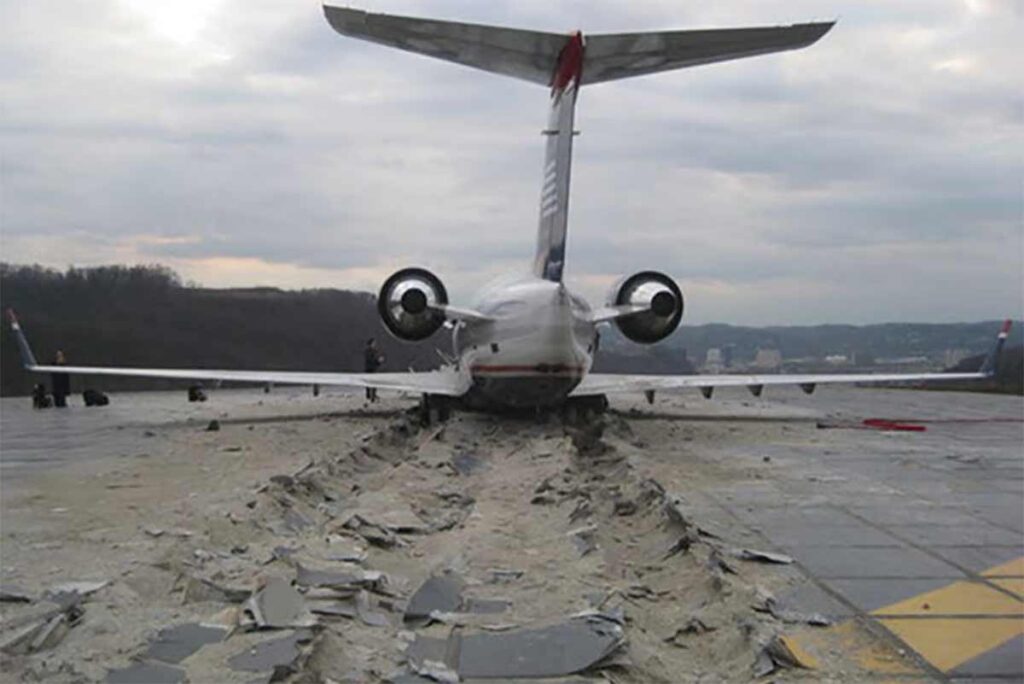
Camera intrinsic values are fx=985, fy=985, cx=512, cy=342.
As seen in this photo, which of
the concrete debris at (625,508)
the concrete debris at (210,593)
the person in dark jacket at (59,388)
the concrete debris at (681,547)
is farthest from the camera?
the person in dark jacket at (59,388)

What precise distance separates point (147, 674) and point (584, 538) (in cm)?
404

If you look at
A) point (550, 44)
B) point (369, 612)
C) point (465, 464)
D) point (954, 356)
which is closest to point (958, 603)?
point (369, 612)

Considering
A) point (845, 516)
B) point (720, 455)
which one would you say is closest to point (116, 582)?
point (845, 516)

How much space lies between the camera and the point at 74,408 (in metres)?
28.1

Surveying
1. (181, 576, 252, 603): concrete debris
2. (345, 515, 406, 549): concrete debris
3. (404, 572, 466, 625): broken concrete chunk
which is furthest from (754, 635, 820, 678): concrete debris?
(345, 515, 406, 549): concrete debris

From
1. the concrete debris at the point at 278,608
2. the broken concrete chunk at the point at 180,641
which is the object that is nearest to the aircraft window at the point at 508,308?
the concrete debris at the point at 278,608

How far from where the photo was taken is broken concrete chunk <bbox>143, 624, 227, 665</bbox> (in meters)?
5.20

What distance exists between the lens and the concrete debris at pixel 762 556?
7.31 m

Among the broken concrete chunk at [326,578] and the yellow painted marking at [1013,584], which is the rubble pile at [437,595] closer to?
the broken concrete chunk at [326,578]

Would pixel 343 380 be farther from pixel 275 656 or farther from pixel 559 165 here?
pixel 275 656

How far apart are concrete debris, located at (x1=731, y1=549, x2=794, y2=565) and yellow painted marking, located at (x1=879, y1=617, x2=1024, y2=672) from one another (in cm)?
142

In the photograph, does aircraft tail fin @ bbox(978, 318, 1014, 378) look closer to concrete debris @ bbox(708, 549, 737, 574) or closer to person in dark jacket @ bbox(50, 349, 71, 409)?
concrete debris @ bbox(708, 549, 737, 574)

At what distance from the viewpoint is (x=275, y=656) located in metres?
5.03

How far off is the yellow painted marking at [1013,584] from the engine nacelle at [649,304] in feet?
41.6
